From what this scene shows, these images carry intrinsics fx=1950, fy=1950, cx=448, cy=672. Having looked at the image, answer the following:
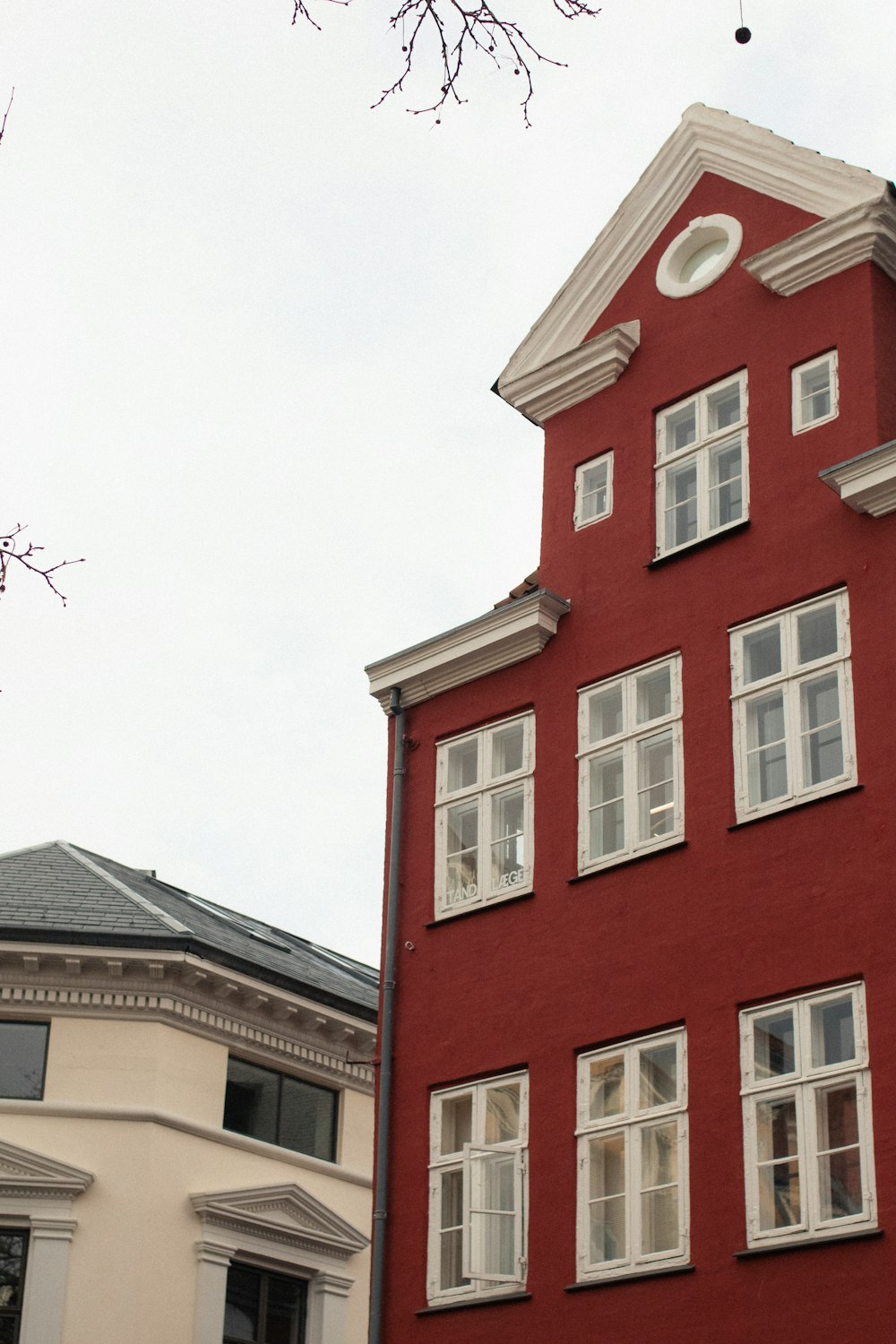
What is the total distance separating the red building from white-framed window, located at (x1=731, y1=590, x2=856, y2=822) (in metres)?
0.03

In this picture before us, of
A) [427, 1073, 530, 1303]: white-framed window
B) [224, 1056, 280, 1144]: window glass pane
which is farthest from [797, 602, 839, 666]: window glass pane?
[224, 1056, 280, 1144]: window glass pane

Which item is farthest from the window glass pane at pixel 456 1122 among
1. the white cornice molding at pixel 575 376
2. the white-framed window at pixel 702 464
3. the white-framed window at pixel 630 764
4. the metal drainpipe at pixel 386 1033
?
the white cornice molding at pixel 575 376

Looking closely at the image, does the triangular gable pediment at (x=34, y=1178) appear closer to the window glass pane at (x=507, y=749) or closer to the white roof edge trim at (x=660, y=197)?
the window glass pane at (x=507, y=749)

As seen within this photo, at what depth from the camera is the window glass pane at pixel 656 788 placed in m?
19.2

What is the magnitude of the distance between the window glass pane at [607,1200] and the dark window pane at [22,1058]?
11.7m

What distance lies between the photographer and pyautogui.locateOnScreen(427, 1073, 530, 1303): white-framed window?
1881 centimetres

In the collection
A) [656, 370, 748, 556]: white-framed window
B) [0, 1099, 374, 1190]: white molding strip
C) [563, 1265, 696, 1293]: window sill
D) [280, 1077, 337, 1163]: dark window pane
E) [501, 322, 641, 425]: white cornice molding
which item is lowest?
[563, 1265, 696, 1293]: window sill

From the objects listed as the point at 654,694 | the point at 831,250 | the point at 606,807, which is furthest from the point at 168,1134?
the point at 831,250

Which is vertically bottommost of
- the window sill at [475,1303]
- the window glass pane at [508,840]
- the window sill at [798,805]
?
the window sill at [475,1303]

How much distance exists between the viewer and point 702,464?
68.2ft

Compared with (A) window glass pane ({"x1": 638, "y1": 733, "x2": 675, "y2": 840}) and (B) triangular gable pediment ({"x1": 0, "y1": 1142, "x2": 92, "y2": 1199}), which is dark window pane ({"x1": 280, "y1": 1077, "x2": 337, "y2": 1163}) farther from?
(A) window glass pane ({"x1": 638, "y1": 733, "x2": 675, "y2": 840})

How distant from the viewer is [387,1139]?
805 inches

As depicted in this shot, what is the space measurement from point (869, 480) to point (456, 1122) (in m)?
7.69

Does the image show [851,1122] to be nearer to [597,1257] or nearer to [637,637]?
[597,1257]
